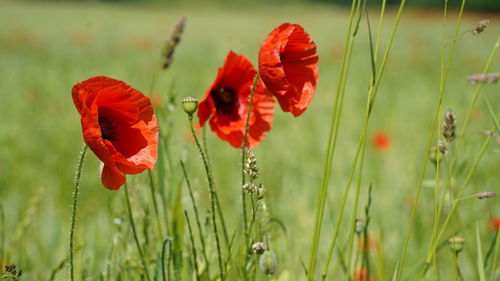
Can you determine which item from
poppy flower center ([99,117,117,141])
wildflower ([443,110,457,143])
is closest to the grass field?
wildflower ([443,110,457,143])

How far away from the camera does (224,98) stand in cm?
93

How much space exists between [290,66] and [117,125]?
0.26m

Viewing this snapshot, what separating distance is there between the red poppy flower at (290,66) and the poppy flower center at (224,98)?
7.2 inches

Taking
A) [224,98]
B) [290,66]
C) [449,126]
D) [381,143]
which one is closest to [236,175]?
[381,143]

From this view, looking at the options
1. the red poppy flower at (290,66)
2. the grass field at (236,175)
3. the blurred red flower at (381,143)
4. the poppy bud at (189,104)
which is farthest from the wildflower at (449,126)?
the blurred red flower at (381,143)

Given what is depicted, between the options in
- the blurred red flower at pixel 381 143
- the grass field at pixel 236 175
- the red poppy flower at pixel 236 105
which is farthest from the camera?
the blurred red flower at pixel 381 143

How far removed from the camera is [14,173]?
75.9 inches

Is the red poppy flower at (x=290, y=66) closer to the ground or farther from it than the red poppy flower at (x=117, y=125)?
farther from it

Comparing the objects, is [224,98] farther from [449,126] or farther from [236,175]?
[236,175]

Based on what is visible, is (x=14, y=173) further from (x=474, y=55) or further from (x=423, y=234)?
(x=474, y=55)

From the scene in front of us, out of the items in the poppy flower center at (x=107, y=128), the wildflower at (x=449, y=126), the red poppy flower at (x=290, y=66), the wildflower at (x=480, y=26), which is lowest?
the poppy flower center at (x=107, y=128)

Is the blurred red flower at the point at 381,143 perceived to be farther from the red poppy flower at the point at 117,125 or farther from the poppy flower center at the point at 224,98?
the red poppy flower at the point at 117,125

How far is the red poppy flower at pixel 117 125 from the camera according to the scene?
0.55 m

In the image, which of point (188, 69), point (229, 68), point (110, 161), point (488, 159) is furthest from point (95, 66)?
point (110, 161)
